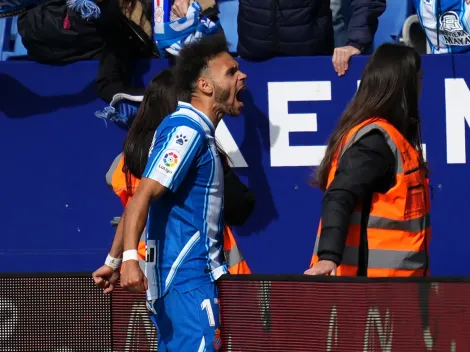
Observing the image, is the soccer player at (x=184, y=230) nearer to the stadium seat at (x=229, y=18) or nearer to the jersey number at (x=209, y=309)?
the jersey number at (x=209, y=309)

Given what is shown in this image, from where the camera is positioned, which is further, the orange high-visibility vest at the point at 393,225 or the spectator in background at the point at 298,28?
the spectator in background at the point at 298,28

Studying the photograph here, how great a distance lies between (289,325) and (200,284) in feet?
1.18

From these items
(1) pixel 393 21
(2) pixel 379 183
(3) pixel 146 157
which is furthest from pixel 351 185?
(1) pixel 393 21

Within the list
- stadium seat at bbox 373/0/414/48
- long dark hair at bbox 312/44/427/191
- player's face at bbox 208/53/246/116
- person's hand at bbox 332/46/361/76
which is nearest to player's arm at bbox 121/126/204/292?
player's face at bbox 208/53/246/116

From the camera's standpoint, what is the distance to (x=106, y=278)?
3.83 metres

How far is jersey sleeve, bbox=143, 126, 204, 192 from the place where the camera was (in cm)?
361

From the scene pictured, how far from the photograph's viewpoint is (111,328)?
415 cm

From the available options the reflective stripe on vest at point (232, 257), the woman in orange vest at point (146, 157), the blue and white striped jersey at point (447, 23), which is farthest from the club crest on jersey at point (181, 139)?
the blue and white striped jersey at point (447, 23)

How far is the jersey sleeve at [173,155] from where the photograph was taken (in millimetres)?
3611

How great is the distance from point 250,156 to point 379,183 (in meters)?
2.11

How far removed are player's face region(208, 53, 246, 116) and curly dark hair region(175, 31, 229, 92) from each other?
0.09ft

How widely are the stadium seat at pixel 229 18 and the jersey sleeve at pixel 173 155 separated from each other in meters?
3.74

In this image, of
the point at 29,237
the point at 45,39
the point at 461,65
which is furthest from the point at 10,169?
the point at 461,65

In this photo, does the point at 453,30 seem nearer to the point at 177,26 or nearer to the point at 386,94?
the point at 177,26
